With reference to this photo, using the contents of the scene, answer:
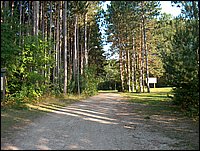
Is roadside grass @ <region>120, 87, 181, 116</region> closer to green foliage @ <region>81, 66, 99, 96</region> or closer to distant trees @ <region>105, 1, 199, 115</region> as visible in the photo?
distant trees @ <region>105, 1, 199, 115</region>

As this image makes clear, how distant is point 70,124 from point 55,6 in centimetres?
2278

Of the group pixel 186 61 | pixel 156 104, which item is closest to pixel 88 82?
pixel 156 104

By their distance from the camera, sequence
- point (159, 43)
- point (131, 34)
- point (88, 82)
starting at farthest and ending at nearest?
point (159, 43) < point (131, 34) < point (88, 82)

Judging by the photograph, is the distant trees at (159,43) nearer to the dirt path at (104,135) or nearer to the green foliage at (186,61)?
the green foliage at (186,61)

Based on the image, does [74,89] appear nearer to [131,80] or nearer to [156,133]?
[131,80]

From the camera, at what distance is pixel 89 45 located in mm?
42188

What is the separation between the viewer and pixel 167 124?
32.6ft

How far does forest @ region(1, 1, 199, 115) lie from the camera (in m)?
11.8

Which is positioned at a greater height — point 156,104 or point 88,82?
point 88,82

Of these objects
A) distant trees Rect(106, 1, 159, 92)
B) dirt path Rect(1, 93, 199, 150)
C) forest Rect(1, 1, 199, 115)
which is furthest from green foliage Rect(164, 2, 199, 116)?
distant trees Rect(106, 1, 159, 92)

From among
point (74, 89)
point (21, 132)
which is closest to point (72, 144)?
point (21, 132)

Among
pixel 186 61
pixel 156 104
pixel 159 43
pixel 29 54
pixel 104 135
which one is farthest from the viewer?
pixel 159 43

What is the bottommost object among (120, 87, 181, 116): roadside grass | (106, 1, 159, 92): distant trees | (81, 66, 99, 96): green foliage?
(120, 87, 181, 116): roadside grass

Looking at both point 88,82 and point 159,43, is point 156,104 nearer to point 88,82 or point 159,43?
point 88,82
